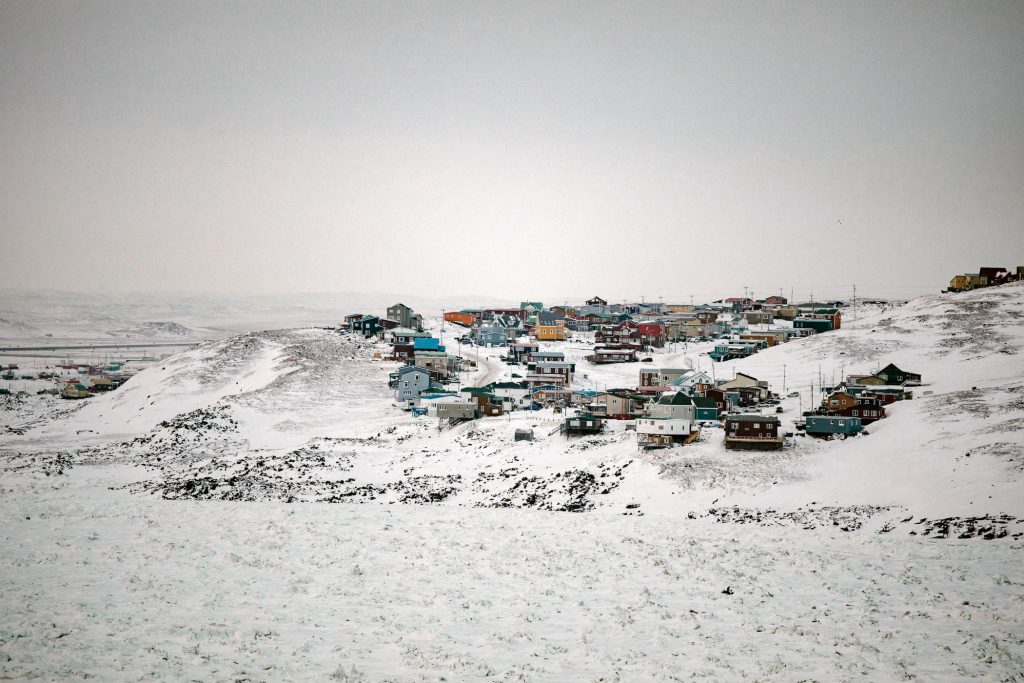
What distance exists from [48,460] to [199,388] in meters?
25.6

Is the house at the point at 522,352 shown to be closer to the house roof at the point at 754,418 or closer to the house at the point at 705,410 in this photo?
the house at the point at 705,410

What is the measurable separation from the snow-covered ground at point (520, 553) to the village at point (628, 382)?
2.24m

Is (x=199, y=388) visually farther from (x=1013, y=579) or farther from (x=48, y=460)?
(x=1013, y=579)

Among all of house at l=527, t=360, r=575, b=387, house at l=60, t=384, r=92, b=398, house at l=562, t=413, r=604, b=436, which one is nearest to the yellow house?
house at l=527, t=360, r=575, b=387

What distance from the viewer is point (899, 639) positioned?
1592 centimetres

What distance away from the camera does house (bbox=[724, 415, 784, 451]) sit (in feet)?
132

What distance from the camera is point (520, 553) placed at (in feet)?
78.5

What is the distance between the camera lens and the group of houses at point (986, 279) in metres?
96.3

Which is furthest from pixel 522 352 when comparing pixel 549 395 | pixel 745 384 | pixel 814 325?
pixel 814 325

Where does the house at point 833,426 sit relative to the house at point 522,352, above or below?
below

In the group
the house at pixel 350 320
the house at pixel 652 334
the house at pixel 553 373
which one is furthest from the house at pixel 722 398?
the house at pixel 350 320

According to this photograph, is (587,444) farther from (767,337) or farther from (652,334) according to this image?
(652,334)

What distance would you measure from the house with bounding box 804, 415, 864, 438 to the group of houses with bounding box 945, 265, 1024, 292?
73.3m

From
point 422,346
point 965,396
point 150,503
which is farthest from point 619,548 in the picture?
point 422,346
